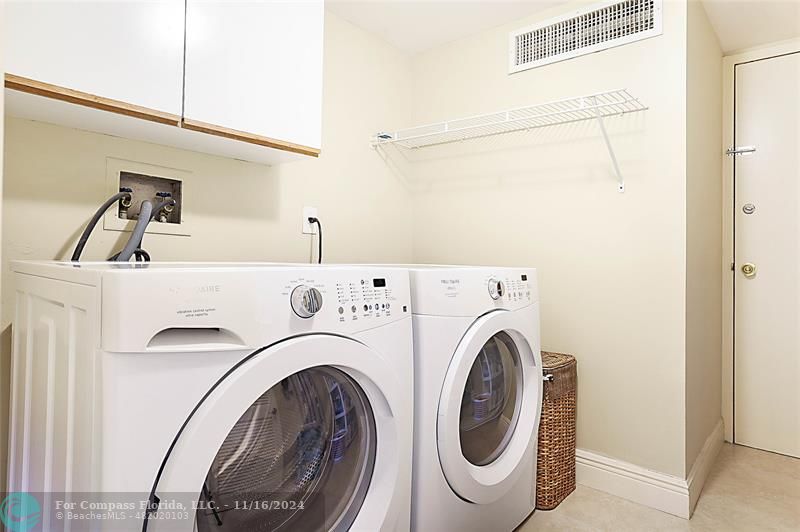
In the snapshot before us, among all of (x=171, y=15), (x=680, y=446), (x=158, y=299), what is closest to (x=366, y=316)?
(x=158, y=299)

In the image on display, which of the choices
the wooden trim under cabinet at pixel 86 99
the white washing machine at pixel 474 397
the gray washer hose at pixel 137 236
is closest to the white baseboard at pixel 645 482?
the white washing machine at pixel 474 397

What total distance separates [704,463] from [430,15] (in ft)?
7.68

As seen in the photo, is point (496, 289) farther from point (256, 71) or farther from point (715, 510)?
point (715, 510)

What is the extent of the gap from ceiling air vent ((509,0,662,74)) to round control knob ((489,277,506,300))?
48.6 inches

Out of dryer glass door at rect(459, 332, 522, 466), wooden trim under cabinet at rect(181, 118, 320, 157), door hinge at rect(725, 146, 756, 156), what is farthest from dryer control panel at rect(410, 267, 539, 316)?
door hinge at rect(725, 146, 756, 156)

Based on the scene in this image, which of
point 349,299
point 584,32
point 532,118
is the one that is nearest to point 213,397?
point 349,299

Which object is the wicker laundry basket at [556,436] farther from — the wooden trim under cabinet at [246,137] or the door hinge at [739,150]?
the door hinge at [739,150]

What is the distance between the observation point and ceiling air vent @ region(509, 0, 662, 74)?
1963mm

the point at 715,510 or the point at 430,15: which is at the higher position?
the point at 430,15

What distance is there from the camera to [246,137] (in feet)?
4.85

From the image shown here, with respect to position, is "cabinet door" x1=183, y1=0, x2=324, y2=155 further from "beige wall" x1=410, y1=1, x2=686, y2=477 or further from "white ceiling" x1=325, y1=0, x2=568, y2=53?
"beige wall" x1=410, y1=1, x2=686, y2=477

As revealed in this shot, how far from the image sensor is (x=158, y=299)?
0.78 meters

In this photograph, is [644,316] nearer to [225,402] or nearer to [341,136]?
[341,136]

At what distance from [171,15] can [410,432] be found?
1.24 meters
